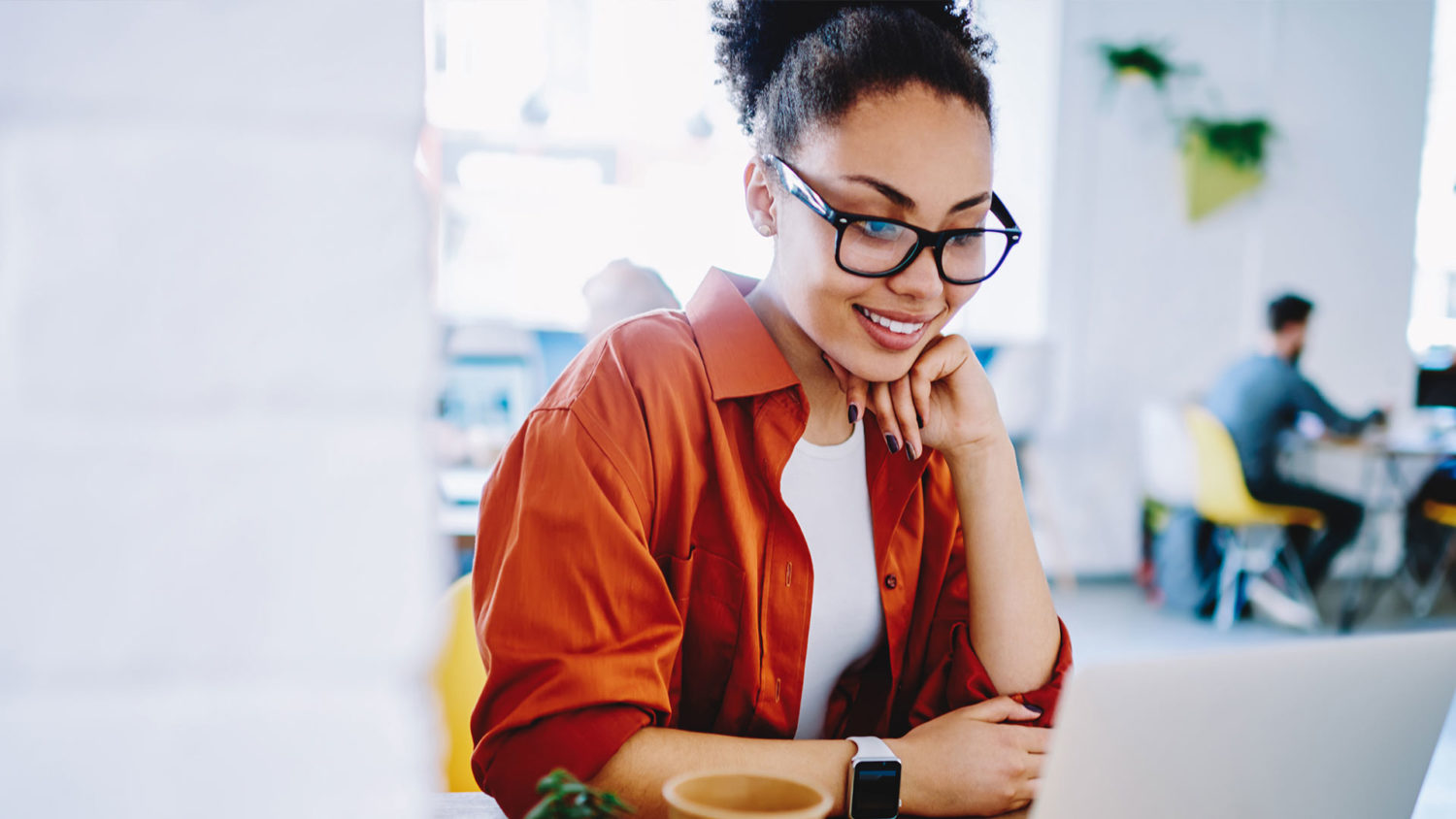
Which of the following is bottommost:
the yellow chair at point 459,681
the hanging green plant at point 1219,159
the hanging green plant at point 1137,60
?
the yellow chair at point 459,681

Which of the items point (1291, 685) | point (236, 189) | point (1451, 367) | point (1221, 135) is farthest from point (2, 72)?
point (1451, 367)

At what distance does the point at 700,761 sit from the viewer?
0.88 metres

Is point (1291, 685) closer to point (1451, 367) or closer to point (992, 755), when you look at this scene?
point (992, 755)

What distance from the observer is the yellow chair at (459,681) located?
3.94ft

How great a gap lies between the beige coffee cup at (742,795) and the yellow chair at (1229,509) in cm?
440

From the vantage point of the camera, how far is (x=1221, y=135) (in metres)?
5.25

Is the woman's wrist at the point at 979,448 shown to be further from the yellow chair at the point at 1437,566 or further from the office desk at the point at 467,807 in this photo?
the yellow chair at the point at 1437,566

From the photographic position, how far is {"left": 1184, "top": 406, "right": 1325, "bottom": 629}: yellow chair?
443 cm

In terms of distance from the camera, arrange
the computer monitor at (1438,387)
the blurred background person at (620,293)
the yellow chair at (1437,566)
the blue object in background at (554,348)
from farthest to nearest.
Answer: the computer monitor at (1438,387)
the yellow chair at (1437,566)
the blue object in background at (554,348)
the blurred background person at (620,293)

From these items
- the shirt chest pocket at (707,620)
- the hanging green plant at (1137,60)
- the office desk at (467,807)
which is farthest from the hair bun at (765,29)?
Answer: the hanging green plant at (1137,60)

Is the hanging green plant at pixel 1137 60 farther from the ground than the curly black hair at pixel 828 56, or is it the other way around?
the hanging green plant at pixel 1137 60

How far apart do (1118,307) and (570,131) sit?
9.87 feet

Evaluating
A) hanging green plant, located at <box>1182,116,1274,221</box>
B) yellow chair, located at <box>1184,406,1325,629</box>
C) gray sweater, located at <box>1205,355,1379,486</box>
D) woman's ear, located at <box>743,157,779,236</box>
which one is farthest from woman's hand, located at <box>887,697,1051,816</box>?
hanging green plant, located at <box>1182,116,1274,221</box>

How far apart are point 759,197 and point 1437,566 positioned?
576 cm
